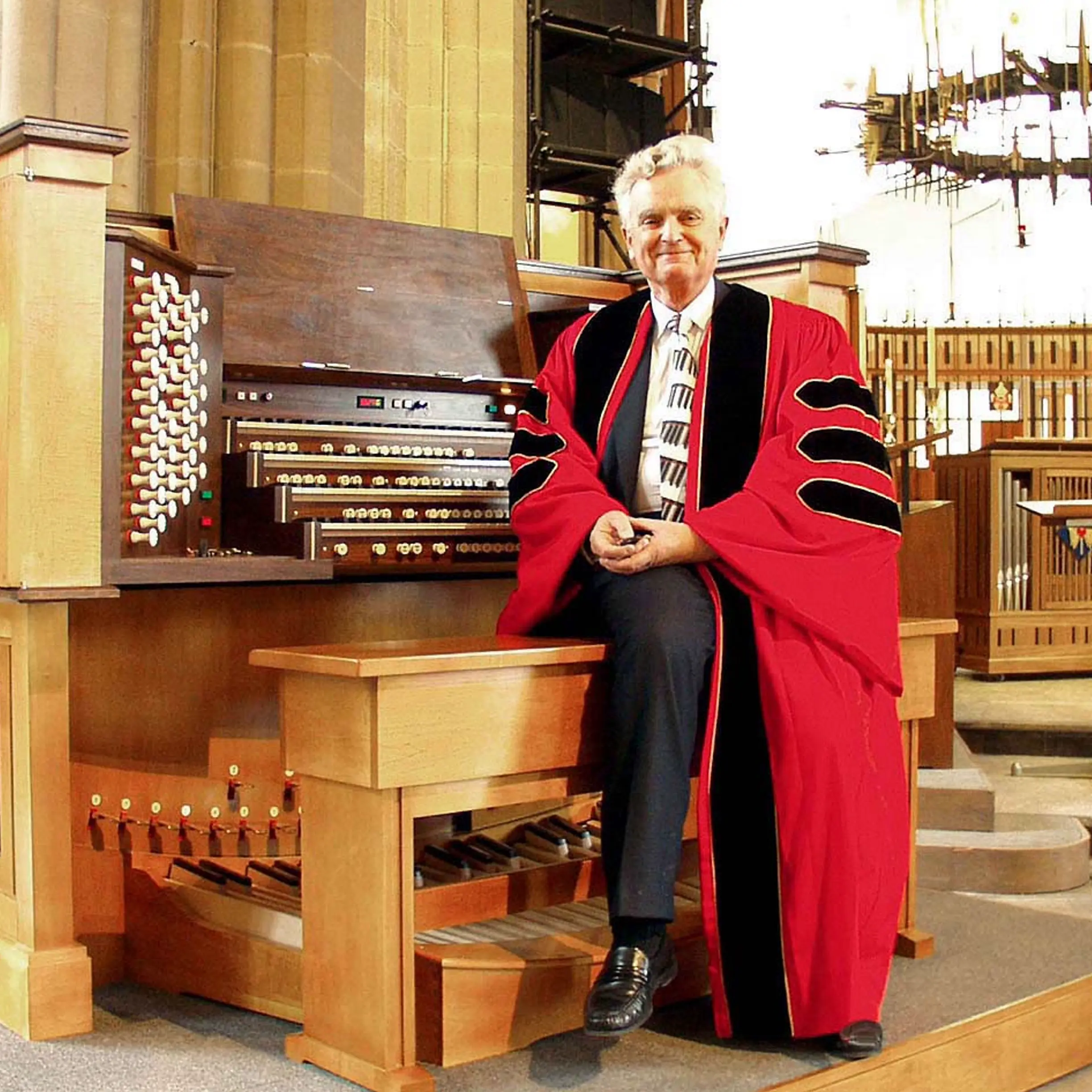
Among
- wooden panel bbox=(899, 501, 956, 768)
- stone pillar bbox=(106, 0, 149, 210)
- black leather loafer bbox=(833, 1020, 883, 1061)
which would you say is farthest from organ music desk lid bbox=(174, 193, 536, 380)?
wooden panel bbox=(899, 501, 956, 768)

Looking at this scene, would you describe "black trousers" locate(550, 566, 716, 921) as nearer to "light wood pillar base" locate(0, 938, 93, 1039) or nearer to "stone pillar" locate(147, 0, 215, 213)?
"light wood pillar base" locate(0, 938, 93, 1039)

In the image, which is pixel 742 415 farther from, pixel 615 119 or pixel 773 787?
pixel 615 119

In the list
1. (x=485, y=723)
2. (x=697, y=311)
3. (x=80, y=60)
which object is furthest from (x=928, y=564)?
(x=485, y=723)

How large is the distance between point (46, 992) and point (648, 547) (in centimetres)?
128

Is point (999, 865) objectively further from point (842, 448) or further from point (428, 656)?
point (428, 656)

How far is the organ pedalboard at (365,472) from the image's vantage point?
9.76 ft

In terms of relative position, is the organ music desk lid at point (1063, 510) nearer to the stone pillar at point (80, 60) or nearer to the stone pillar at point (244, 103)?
the stone pillar at point (244, 103)

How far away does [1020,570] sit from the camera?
8.46m

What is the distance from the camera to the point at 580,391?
9.68 ft

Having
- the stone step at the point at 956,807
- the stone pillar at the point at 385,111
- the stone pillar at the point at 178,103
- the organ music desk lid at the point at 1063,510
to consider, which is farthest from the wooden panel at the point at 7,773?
the organ music desk lid at the point at 1063,510

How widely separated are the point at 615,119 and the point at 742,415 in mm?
7254

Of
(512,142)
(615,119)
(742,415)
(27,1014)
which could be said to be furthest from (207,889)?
(615,119)

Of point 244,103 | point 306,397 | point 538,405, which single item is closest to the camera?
point 538,405

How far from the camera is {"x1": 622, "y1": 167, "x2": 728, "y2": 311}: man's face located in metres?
2.81
